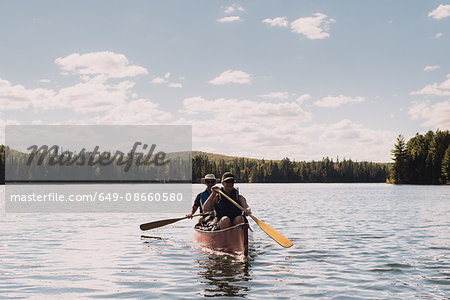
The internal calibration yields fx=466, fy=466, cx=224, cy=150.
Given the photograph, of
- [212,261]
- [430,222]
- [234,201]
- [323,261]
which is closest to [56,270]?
[212,261]

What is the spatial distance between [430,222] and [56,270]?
23084 mm

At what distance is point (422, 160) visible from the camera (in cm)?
13262

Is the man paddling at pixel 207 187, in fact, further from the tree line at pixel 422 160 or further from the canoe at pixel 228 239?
the tree line at pixel 422 160

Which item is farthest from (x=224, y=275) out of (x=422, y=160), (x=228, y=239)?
(x=422, y=160)

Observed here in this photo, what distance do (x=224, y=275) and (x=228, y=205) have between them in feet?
12.0

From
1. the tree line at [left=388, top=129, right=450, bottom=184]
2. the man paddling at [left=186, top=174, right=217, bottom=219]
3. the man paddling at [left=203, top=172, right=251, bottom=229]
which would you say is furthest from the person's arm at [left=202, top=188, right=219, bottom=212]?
the tree line at [left=388, top=129, right=450, bottom=184]

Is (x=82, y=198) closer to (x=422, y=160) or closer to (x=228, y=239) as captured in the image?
(x=228, y=239)

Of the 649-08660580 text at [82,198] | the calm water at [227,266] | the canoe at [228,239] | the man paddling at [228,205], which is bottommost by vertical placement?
the 649-08660580 text at [82,198]

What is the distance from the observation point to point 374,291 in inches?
426

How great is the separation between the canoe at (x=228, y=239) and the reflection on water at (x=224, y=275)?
0.98 ft

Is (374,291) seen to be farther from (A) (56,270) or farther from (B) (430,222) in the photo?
(B) (430,222)

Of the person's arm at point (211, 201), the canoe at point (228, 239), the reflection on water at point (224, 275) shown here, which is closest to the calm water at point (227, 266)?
the reflection on water at point (224, 275)

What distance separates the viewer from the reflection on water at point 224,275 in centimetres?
1097

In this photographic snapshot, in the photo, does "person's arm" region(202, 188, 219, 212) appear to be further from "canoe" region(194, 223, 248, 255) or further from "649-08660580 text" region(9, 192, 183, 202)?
"649-08660580 text" region(9, 192, 183, 202)
